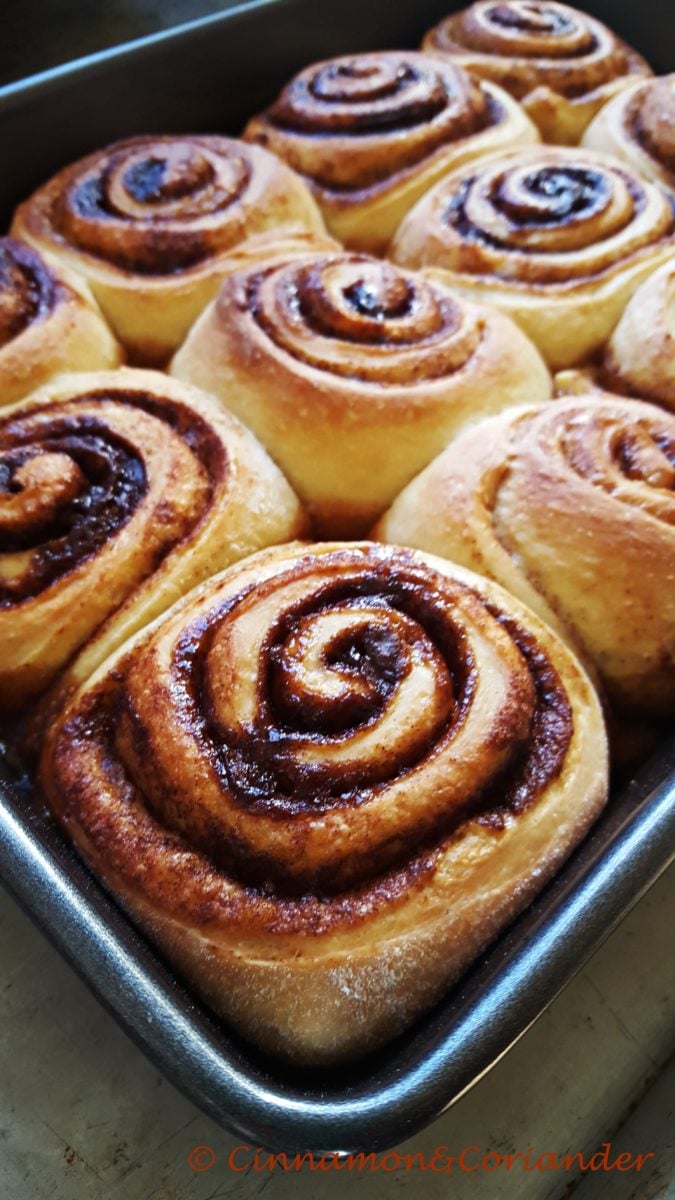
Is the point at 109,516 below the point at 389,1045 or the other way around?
the other way around

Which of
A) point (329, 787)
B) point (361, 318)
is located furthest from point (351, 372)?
point (329, 787)

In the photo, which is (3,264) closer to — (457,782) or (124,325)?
(124,325)

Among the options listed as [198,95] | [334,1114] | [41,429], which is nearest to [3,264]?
[41,429]

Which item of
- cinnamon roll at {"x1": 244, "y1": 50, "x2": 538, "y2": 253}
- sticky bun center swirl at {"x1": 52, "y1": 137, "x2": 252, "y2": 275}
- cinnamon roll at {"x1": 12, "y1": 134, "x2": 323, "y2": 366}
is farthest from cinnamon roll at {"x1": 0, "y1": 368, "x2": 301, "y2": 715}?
cinnamon roll at {"x1": 244, "y1": 50, "x2": 538, "y2": 253}

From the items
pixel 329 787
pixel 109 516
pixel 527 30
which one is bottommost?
pixel 329 787

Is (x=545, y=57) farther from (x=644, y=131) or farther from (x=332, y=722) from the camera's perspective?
(x=332, y=722)
